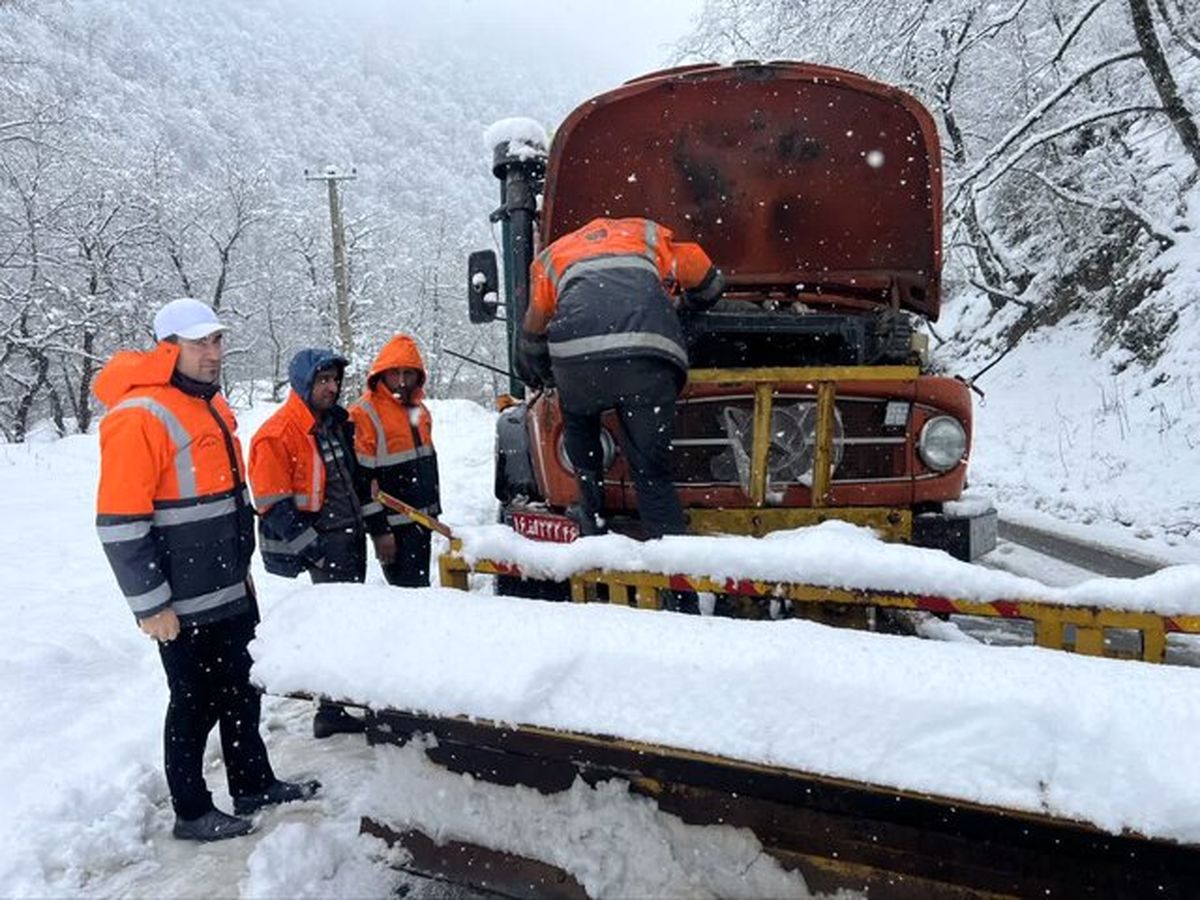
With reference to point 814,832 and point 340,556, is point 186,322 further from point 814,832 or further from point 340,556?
point 814,832

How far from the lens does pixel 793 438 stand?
11.7 feet

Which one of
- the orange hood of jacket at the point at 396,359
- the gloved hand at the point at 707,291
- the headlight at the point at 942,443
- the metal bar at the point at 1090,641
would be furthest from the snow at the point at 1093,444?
the orange hood of jacket at the point at 396,359

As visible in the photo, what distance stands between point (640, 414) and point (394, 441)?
68.9 inches

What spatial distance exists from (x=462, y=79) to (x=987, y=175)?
189148 millimetres

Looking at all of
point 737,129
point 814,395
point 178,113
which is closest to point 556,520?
point 814,395

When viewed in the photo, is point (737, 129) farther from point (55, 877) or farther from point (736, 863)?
point (55, 877)

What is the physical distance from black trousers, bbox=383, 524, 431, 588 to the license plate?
1.25 m

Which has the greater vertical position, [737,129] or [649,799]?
[737,129]

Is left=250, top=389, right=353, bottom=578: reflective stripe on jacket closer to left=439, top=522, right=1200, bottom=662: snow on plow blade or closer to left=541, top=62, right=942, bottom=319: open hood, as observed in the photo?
left=439, top=522, right=1200, bottom=662: snow on plow blade

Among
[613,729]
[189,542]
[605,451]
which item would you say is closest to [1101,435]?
[605,451]

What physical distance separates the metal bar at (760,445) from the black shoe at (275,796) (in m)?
2.02

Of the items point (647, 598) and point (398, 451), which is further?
point (398, 451)

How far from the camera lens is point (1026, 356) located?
48.8ft

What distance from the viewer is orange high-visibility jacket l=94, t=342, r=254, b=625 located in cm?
275
